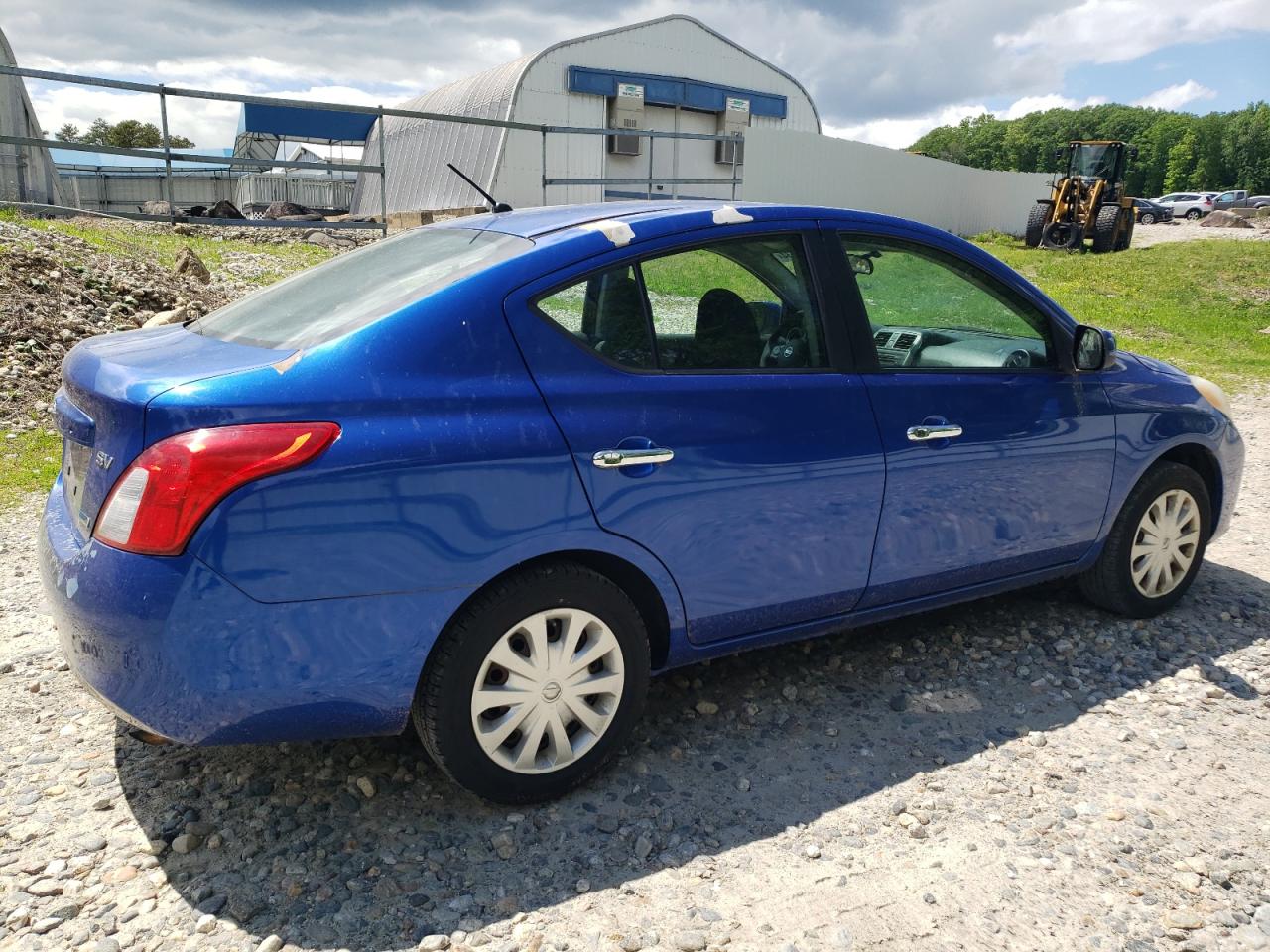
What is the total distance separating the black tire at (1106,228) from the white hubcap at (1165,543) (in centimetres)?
2507

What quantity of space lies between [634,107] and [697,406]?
25317mm

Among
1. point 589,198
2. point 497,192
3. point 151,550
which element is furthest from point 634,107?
point 151,550

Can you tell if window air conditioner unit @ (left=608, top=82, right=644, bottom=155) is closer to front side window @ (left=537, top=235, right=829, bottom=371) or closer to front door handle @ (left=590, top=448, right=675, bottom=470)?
front side window @ (left=537, top=235, right=829, bottom=371)

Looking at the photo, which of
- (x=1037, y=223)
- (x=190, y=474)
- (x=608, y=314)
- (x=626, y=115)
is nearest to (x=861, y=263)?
(x=608, y=314)

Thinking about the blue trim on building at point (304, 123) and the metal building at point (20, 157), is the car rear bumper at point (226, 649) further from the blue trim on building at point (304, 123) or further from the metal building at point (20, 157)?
the blue trim on building at point (304, 123)

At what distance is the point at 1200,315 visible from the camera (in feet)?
55.7

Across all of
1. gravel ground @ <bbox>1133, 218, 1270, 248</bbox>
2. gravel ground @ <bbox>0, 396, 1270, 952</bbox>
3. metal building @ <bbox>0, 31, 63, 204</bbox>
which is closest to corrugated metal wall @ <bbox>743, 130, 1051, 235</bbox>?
gravel ground @ <bbox>1133, 218, 1270, 248</bbox>

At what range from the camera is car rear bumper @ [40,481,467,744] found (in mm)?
2426

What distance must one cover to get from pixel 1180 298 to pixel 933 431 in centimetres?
1775

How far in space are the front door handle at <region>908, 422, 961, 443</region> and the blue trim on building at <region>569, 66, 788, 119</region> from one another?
23909 millimetres

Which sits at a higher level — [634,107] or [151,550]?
[634,107]

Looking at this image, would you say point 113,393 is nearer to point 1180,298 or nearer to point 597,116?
point 1180,298

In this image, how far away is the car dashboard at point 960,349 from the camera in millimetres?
3680

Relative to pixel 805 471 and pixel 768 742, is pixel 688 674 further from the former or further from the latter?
pixel 805 471
